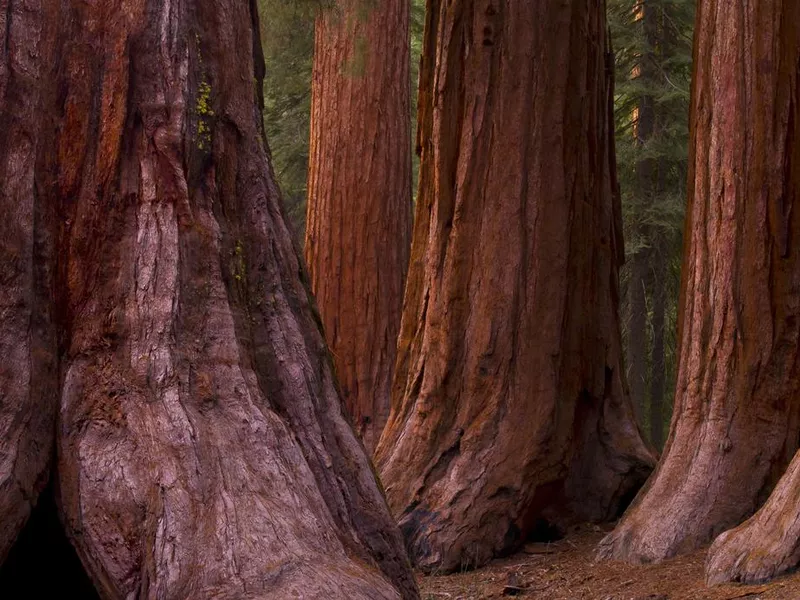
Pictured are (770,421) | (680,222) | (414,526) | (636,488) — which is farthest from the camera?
(680,222)

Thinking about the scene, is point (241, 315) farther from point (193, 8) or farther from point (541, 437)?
point (541, 437)

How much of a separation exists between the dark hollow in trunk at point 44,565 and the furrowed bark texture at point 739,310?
10.9ft

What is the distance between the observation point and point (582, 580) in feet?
20.0

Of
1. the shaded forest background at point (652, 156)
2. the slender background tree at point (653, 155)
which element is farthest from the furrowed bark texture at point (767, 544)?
the slender background tree at point (653, 155)

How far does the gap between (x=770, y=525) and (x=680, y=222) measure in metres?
11.2

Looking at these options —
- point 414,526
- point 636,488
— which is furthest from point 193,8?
point 636,488

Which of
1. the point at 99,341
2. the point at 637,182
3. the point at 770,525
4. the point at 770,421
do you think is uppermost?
the point at 637,182

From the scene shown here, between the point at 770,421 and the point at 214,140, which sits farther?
the point at 770,421

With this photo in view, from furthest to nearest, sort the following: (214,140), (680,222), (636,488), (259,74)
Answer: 1. (680,222)
2. (636,488)
3. (259,74)
4. (214,140)

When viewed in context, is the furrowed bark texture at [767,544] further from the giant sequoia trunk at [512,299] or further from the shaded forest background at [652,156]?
the shaded forest background at [652,156]

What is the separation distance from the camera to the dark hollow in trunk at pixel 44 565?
12.2 feet

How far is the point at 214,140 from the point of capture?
403 cm

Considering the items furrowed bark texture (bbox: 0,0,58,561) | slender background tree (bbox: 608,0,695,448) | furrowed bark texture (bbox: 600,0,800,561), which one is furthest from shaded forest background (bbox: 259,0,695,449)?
furrowed bark texture (bbox: 0,0,58,561)

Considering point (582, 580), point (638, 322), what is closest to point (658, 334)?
point (638, 322)
